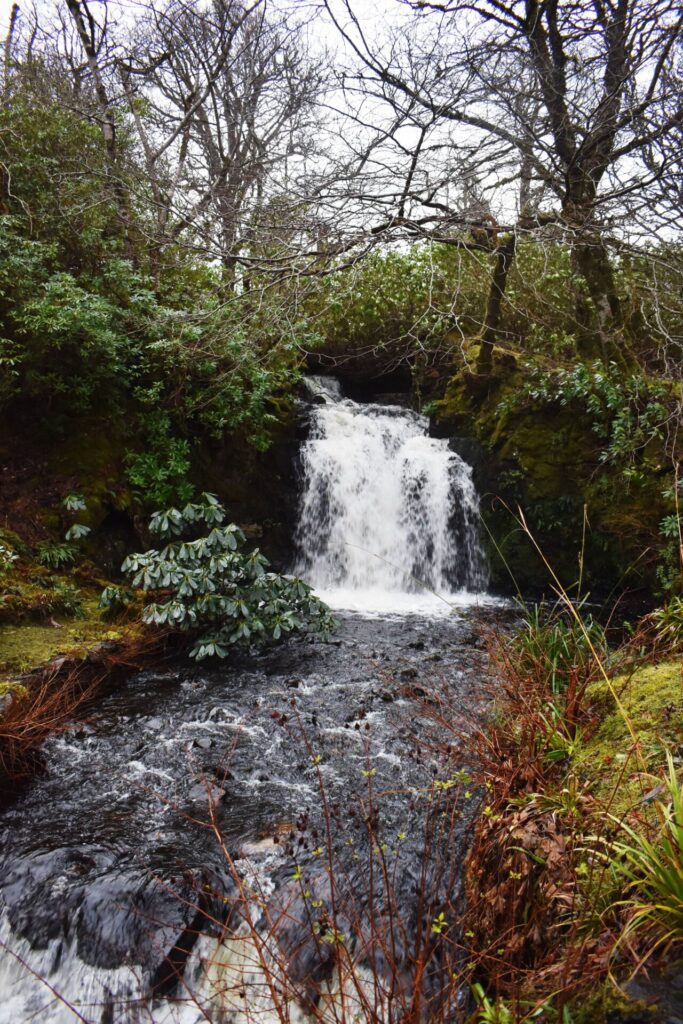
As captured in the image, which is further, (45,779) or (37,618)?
(37,618)

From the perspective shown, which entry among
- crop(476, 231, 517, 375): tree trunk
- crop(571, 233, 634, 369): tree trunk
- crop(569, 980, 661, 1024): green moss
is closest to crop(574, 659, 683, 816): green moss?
crop(569, 980, 661, 1024): green moss

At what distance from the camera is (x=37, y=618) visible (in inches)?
232

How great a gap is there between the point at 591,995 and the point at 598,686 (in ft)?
6.84

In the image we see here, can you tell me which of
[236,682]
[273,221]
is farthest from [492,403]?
[236,682]

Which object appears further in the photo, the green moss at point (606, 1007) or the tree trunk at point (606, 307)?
the tree trunk at point (606, 307)

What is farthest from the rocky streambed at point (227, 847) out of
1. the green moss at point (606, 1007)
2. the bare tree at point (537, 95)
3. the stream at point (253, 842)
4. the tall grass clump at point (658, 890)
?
the bare tree at point (537, 95)

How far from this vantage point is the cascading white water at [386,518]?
9.72 metres

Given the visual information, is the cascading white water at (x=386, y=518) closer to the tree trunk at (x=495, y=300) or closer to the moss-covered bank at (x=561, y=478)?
the moss-covered bank at (x=561, y=478)

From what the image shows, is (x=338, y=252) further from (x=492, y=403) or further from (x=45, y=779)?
(x=492, y=403)

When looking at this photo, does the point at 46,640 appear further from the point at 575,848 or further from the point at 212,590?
the point at 575,848

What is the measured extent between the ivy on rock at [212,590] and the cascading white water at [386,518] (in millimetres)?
3240

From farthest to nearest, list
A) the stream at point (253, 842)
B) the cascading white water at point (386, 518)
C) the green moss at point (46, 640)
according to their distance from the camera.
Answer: the cascading white water at point (386, 518)
the green moss at point (46, 640)
the stream at point (253, 842)

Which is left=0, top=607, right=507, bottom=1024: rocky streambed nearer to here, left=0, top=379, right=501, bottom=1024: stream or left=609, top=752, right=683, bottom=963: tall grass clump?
left=0, top=379, right=501, bottom=1024: stream

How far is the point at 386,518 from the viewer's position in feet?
33.0
